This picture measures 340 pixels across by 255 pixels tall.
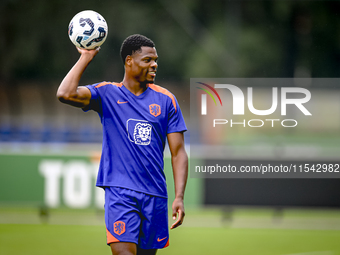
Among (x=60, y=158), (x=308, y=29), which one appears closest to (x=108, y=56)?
(x=308, y=29)

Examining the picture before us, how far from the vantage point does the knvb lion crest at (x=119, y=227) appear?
373 cm

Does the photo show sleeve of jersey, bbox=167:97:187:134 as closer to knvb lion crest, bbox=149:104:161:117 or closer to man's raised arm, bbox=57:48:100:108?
knvb lion crest, bbox=149:104:161:117

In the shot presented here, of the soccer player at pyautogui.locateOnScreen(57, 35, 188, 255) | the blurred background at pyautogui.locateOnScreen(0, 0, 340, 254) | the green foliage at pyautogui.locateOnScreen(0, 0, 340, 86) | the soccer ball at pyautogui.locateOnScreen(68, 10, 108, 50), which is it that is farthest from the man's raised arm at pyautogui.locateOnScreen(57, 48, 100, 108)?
the green foliage at pyautogui.locateOnScreen(0, 0, 340, 86)

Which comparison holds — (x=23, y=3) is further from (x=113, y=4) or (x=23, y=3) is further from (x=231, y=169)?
(x=231, y=169)

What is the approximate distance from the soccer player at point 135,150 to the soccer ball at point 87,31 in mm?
93

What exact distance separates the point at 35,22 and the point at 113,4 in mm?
4888

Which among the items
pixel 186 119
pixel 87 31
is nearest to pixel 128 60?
pixel 87 31

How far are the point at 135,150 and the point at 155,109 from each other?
1.16 ft

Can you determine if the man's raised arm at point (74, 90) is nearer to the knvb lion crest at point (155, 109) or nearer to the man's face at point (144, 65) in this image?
the man's face at point (144, 65)

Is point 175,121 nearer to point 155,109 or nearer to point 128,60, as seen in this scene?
point 155,109

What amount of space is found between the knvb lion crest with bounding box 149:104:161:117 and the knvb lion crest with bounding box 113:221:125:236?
2.75ft

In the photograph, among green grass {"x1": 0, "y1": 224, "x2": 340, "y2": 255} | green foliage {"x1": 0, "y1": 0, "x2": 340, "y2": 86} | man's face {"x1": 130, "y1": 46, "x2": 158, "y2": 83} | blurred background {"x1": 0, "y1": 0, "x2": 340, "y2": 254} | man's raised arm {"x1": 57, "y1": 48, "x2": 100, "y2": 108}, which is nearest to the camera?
man's raised arm {"x1": 57, "y1": 48, "x2": 100, "y2": 108}

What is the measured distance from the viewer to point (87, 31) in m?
3.97

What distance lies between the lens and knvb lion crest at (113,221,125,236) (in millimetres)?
3729
